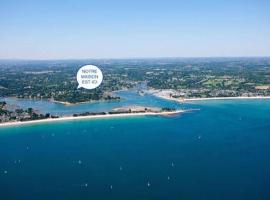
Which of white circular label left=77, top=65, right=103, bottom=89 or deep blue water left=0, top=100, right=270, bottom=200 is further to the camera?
white circular label left=77, top=65, right=103, bottom=89

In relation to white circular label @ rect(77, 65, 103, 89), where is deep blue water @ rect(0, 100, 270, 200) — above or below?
below

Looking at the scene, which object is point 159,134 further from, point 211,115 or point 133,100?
point 133,100

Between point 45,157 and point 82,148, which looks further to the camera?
point 82,148

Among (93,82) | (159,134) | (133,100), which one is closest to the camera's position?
(93,82)

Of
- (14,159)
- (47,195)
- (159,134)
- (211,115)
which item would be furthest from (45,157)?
(211,115)

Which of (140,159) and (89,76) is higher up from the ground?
(89,76)

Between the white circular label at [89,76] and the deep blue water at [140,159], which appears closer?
the deep blue water at [140,159]

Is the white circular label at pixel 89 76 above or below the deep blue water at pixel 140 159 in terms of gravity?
above

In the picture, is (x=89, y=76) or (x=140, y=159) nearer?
(x=140, y=159)
